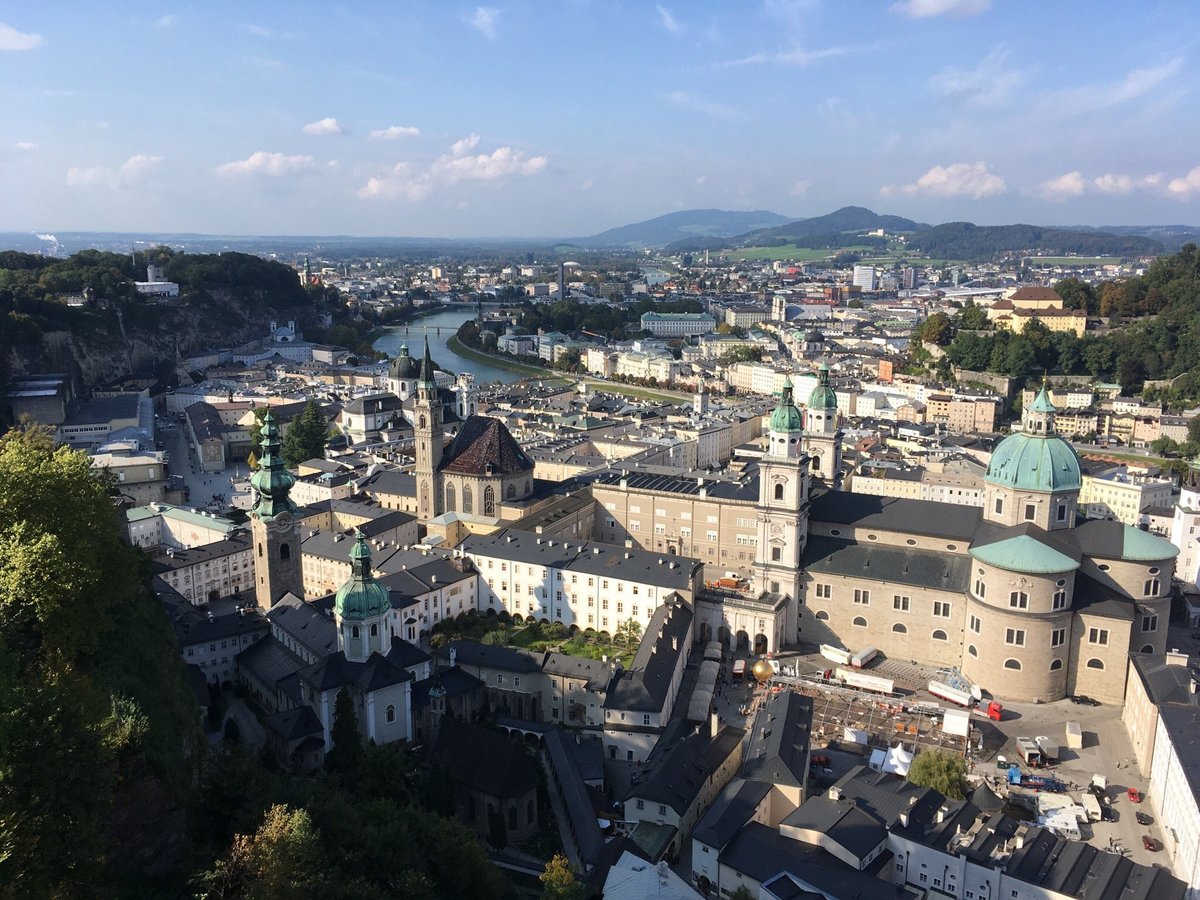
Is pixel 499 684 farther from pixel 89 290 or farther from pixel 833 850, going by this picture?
pixel 89 290

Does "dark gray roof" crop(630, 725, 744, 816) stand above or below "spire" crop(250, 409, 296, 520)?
below

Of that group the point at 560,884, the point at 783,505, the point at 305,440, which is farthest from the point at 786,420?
the point at 305,440

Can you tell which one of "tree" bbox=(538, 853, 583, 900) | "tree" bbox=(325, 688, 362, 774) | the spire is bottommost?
"tree" bbox=(538, 853, 583, 900)

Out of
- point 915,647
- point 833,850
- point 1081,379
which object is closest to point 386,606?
point 833,850

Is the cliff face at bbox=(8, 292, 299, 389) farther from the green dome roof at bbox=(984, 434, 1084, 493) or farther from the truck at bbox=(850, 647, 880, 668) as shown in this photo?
the green dome roof at bbox=(984, 434, 1084, 493)

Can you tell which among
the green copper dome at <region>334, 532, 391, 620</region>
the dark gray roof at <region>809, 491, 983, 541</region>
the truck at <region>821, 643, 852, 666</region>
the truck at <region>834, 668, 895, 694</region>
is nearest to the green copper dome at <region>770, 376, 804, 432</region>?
the dark gray roof at <region>809, 491, 983, 541</region>
